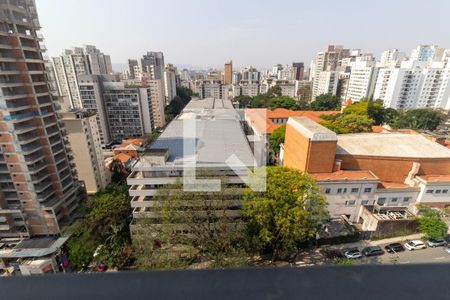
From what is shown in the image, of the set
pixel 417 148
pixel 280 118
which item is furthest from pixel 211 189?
pixel 280 118

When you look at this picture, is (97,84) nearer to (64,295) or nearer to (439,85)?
(64,295)

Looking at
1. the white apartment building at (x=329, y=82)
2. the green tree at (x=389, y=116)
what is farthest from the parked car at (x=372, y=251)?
the white apartment building at (x=329, y=82)

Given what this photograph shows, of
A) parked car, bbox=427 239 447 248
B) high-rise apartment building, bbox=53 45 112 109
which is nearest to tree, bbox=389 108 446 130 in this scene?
parked car, bbox=427 239 447 248

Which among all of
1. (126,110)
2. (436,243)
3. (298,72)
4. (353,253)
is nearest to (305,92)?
(298,72)

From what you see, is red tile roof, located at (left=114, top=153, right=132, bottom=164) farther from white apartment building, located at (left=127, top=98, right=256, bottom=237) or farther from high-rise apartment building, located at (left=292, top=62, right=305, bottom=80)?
high-rise apartment building, located at (left=292, top=62, right=305, bottom=80)

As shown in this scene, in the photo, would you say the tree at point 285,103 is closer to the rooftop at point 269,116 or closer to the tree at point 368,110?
the rooftop at point 269,116

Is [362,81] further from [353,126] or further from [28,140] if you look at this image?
[28,140]
